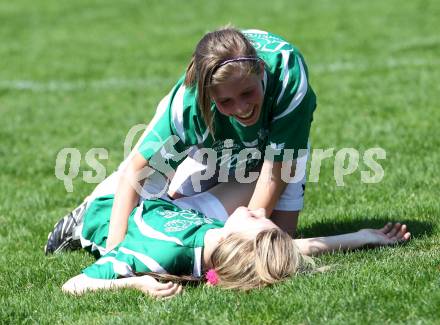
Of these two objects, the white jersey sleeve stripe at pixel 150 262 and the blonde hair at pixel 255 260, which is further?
the white jersey sleeve stripe at pixel 150 262

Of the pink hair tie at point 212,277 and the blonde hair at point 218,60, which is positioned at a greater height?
the blonde hair at point 218,60

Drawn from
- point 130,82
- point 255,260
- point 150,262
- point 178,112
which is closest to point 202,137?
point 178,112

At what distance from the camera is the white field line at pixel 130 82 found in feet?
37.4

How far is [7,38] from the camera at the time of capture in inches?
619

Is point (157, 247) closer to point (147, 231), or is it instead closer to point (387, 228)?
point (147, 231)

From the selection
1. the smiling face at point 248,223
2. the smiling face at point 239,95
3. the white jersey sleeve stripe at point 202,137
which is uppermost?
the smiling face at point 239,95

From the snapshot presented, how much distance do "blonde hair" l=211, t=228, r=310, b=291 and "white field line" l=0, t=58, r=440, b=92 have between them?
6.82 m

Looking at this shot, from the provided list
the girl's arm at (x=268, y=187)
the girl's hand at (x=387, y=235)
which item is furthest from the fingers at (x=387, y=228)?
the girl's arm at (x=268, y=187)

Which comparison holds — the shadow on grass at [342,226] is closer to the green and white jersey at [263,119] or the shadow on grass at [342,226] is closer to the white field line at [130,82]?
the green and white jersey at [263,119]

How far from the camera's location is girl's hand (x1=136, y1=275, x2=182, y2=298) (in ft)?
15.2

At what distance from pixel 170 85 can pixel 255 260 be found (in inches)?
273

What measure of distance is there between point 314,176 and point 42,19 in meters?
11.7

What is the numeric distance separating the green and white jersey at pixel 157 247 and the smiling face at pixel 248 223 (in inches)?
8.1

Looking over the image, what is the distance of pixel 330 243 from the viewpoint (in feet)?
17.3
